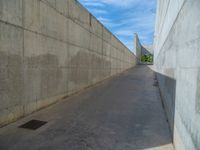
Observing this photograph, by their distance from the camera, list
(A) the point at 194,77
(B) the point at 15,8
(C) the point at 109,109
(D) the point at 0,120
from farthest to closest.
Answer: (C) the point at 109,109 < (B) the point at 15,8 < (D) the point at 0,120 < (A) the point at 194,77

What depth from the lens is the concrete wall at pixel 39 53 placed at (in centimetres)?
270

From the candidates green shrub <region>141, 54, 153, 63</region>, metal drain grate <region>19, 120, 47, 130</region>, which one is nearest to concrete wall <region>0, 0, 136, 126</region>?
metal drain grate <region>19, 120, 47, 130</region>

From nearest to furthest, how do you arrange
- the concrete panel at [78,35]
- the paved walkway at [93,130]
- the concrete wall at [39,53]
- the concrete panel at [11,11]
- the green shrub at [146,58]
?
the paved walkway at [93,130] → the concrete panel at [11,11] → the concrete wall at [39,53] → the concrete panel at [78,35] → the green shrub at [146,58]

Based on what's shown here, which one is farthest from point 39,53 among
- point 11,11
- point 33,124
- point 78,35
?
point 78,35

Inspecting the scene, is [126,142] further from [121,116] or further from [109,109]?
[109,109]

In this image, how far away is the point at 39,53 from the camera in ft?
11.4

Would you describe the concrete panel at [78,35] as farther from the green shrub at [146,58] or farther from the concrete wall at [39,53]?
the green shrub at [146,58]

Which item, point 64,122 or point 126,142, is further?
point 64,122

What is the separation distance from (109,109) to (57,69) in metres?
1.64

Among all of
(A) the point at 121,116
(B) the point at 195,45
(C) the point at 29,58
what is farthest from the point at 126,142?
(C) the point at 29,58

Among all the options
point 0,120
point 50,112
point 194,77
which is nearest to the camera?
point 194,77

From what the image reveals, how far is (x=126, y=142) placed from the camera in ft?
7.45

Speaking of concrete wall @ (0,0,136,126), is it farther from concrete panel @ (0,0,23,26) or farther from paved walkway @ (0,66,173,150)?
paved walkway @ (0,66,173,150)

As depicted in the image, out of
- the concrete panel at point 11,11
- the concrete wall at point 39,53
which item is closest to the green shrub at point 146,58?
the concrete wall at point 39,53
